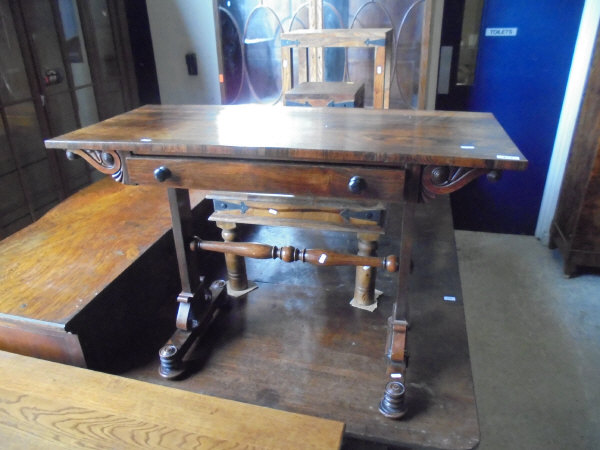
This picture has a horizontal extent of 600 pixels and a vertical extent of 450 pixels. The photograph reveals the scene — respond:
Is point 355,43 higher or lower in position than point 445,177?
higher

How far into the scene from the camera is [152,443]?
41.3 inches

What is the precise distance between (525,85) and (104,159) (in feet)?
8.68

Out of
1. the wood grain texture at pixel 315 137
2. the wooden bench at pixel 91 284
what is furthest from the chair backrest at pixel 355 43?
the wooden bench at pixel 91 284

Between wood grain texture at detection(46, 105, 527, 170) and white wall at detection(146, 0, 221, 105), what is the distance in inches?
87.2

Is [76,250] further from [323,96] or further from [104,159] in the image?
[323,96]

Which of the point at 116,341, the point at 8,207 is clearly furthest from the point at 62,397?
the point at 8,207

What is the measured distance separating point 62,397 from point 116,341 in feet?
0.97

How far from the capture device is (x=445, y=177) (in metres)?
1.08

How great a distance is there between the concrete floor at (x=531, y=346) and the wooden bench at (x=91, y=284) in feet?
4.48

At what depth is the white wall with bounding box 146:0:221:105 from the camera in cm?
348

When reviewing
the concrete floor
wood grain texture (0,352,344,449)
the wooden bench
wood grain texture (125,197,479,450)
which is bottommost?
the concrete floor

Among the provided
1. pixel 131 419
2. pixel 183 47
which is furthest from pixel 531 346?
pixel 183 47

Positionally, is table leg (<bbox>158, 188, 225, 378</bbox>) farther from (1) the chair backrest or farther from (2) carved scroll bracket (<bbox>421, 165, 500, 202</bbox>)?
(1) the chair backrest

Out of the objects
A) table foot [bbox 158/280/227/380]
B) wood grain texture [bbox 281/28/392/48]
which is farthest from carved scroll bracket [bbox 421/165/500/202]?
wood grain texture [bbox 281/28/392/48]
